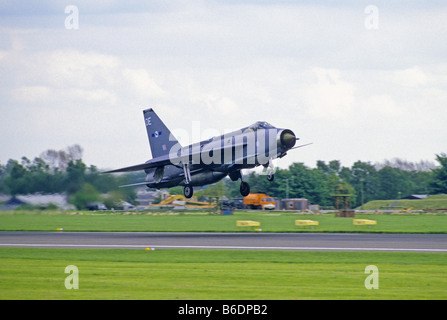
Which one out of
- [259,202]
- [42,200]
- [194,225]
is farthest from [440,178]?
[42,200]

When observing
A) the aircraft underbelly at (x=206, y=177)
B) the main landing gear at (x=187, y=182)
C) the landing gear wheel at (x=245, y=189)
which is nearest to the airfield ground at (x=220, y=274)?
the landing gear wheel at (x=245, y=189)

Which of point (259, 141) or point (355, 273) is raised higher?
point (259, 141)

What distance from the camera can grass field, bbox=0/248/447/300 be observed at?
632 inches

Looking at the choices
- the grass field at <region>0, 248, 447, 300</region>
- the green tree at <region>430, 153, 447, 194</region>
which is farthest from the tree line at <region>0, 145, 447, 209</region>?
the grass field at <region>0, 248, 447, 300</region>

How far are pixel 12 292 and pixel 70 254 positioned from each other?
32.6ft

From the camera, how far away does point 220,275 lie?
1934cm

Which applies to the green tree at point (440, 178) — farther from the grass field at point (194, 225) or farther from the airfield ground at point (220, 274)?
the airfield ground at point (220, 274)

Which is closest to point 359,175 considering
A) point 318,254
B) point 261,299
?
point 318,254

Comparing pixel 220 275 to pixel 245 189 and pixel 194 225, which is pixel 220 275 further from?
pixel 194 225

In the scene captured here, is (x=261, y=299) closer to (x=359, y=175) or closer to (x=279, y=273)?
(x=279, y=273)

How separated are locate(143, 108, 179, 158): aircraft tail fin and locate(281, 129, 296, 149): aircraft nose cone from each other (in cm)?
1228

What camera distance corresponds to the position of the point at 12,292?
16.4 meters

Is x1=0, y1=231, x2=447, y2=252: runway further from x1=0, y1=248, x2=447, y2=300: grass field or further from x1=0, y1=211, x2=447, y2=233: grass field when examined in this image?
x1=0, y1=211, x2=447, y2=233: grass field

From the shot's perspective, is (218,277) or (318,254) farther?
(318,254)
